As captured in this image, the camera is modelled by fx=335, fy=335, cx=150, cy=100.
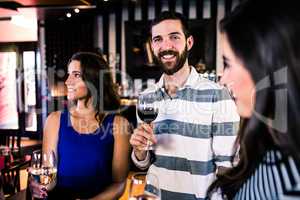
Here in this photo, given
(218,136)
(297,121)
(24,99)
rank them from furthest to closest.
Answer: (24,99) < (218,136) < (297,121)

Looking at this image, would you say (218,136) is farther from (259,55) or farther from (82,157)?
(259,55)

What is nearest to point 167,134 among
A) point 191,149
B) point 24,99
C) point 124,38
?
point 191,149

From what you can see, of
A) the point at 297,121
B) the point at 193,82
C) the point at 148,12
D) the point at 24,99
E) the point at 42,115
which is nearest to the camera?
the point at 297,121

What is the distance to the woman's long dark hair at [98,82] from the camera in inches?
69.2

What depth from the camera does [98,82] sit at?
1.82 meters

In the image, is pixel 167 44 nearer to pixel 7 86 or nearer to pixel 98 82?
pixel 98 82

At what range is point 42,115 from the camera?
413 cm

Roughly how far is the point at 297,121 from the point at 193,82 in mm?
1016

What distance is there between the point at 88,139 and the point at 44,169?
532 mm

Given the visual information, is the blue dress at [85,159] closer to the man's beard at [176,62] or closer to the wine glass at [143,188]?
the man's beard at [176,62]

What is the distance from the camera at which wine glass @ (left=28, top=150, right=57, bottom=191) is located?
1172 mm

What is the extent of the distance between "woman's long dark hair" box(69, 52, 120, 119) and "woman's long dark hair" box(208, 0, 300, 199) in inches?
41.6

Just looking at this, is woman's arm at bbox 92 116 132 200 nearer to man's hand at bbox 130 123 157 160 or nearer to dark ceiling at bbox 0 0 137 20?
man's hand at bbox 130 123 157 160

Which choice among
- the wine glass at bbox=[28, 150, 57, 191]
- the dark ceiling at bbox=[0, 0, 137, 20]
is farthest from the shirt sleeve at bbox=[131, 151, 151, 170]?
the dark ceiling at bbox=[0, 0, 137, 20]
